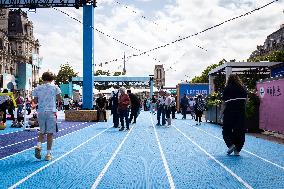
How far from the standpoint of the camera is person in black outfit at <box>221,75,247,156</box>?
914 centimetres

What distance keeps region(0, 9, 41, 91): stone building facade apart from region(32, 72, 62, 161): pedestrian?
56921mm

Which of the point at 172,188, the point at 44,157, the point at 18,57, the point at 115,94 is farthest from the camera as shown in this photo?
the point at 18,57

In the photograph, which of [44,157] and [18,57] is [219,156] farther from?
[18,57]

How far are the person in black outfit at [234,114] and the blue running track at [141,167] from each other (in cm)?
40

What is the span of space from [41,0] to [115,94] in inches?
332

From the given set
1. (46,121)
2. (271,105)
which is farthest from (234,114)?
(271,105)

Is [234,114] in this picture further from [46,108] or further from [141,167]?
[46,108]

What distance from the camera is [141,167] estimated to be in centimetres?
738

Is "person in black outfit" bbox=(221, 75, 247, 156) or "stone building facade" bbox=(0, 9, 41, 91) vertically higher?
"stone building facade" bbox=(0, 9, 41, 91)

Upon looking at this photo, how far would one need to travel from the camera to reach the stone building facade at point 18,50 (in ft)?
223

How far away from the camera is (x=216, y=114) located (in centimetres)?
2169

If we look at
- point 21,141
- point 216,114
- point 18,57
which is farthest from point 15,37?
point 21,141

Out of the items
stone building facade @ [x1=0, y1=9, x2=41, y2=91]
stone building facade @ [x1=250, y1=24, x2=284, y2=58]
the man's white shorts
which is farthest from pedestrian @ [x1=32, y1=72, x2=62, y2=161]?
stone building facade @ [x1=250, y1=24, x2=284, y2=58]

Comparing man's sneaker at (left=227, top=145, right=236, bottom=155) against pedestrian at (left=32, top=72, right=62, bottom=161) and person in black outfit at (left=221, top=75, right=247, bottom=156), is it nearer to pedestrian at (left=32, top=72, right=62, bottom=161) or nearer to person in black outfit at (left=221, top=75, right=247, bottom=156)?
person in black outfit at (left=221, top=75, right=247, bottom=156)
